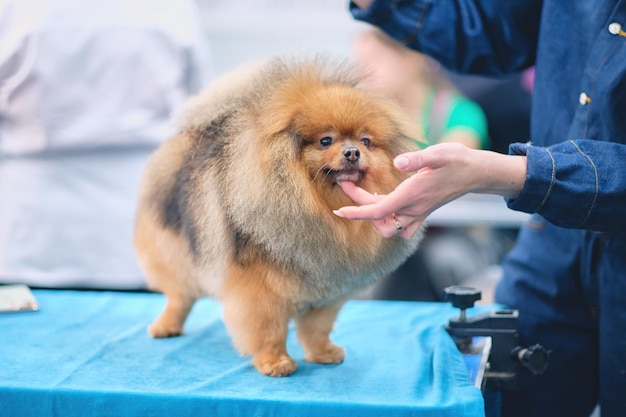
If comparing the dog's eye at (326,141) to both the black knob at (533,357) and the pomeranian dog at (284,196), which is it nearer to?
the pomeranian dog at (284,196)

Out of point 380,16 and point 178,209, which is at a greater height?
point 380,16

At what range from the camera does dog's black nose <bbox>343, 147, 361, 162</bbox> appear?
1422mm

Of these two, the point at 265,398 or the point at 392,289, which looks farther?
the point at 392,289

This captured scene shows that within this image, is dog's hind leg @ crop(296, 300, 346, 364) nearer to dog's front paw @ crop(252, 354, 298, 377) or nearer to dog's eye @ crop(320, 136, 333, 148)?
dog's front paw @ crop(252, 354, 298, 377)

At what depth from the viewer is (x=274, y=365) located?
1526mm

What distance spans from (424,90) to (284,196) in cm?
Result: 224

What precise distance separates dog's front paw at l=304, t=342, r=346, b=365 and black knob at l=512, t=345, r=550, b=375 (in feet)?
1.49

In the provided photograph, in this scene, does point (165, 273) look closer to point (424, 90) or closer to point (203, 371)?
point (203, 371)

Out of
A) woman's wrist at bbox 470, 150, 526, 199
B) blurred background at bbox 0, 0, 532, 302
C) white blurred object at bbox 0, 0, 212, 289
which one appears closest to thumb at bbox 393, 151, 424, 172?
woman's wrist at bbox 470, 150, 526, 199

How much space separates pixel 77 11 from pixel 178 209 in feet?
4.08

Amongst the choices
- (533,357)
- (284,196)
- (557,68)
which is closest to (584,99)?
(557,68)

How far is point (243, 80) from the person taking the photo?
1.64 m

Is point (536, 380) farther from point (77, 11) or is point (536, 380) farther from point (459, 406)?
point (77, 11)

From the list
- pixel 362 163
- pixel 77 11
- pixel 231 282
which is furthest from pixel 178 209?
pixel 77 11
